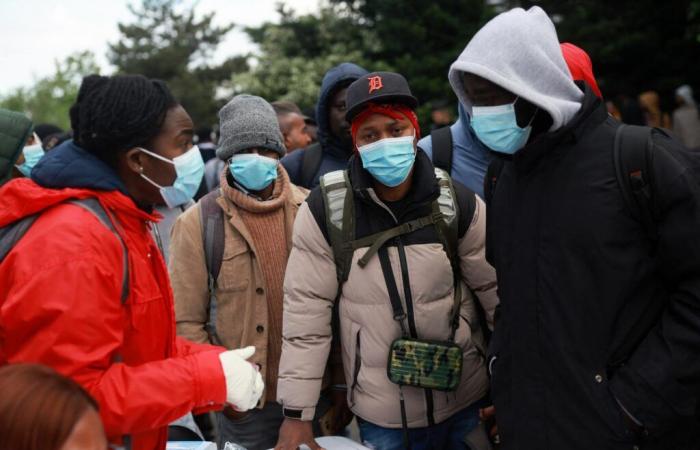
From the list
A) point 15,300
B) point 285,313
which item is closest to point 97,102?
point 15,300

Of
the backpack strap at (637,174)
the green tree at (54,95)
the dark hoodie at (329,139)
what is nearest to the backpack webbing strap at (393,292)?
the backpack strap at (637,174)

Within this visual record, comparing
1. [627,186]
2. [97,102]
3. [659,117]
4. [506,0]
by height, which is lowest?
[659,117]

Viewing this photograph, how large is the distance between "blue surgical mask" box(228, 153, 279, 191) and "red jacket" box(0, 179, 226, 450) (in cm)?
136

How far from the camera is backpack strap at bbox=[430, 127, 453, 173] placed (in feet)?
11.7

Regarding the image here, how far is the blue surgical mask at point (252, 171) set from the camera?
3.36 metres

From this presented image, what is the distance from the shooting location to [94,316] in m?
1.72

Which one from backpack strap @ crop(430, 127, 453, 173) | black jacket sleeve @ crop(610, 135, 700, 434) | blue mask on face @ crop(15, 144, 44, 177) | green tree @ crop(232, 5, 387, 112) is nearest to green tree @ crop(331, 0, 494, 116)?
green tree @ crop(232, 5, 387, 112)

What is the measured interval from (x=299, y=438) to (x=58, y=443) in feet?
4.12

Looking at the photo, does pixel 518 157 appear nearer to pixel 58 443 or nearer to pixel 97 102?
pixel 97 102

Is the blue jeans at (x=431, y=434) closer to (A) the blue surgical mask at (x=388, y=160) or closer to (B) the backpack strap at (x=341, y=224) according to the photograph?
(B) the backpack strap at (x=341, y=224)

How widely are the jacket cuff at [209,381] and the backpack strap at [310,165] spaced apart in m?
2.47

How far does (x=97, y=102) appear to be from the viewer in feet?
6.53

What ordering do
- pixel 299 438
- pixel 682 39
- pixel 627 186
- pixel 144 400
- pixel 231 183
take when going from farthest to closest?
1. pixel 682 39
2. pixel 231 183
3. pixel 299 438
4. pixel 627 186
5. pixel 144 400

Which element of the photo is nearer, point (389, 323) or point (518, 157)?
point (518, 157)
